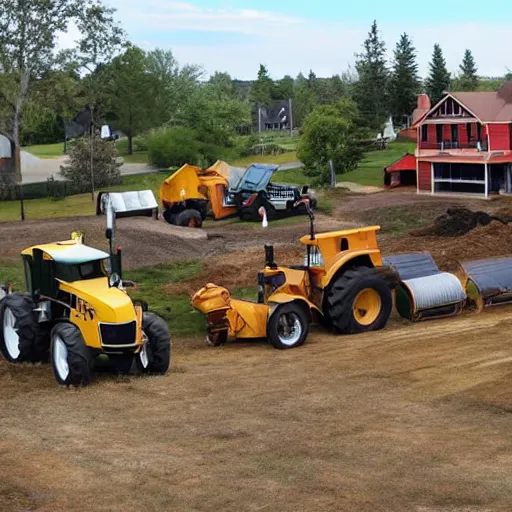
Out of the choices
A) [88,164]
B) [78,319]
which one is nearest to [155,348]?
[78,319]

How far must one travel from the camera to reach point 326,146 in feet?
165

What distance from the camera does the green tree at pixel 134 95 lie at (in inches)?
2603

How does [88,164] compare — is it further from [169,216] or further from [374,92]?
[374,92]

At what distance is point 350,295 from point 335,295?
274mm

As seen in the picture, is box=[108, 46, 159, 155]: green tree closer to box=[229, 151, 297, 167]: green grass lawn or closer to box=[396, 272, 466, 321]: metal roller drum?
box=[229, 151, 297, 167]: green grass lawn

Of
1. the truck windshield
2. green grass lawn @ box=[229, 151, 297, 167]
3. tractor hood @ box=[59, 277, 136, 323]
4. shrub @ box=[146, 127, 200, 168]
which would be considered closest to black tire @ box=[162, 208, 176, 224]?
shrub @ box=[146, 127, 200, 168]

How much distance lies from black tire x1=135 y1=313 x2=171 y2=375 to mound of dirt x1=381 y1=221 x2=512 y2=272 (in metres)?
10.9

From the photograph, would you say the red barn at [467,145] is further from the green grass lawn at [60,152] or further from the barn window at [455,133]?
the green grass lawn at [60,152]

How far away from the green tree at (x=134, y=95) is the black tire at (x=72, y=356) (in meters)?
52.7

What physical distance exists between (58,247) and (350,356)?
5.09m

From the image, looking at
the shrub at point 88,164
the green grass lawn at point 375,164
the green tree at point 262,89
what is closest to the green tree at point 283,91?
the green tree at point 262,89

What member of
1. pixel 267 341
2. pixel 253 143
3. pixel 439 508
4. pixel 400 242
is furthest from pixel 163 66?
pixel 439 508

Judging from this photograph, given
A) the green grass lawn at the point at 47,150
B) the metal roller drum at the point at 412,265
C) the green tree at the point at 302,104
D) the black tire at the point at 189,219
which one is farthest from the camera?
the green tree at the point at 302,104

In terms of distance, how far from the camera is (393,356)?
51.4 feet
